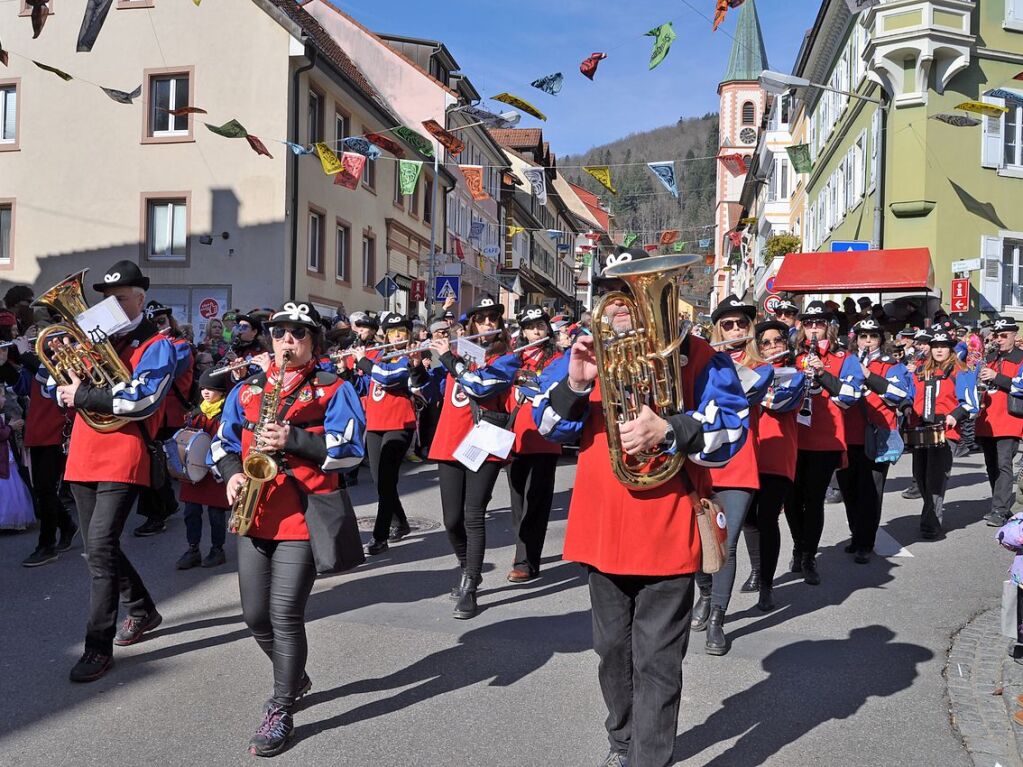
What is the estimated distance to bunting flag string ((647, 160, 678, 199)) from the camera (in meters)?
19.8

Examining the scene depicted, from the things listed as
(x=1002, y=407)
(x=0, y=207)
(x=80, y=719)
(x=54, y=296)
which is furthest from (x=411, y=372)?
(x=0, y=207)

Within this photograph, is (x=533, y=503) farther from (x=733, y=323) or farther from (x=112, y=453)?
(x=112, y=453)

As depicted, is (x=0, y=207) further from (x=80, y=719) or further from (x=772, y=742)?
(x=772, y=742)

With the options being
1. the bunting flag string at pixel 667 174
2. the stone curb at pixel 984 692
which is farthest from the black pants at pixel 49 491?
the bunting flag string at pixel 667 174

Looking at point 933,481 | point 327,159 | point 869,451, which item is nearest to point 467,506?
point 869,451

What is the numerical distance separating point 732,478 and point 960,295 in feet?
60.8

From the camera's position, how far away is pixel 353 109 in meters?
27.7

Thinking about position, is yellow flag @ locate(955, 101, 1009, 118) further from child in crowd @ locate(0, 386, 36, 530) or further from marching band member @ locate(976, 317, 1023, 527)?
child in crowd @ locate(0, 386, 36, 530)

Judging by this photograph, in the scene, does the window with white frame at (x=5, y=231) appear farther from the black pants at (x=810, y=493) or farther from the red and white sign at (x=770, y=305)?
the black pants at (x=810, y=493)

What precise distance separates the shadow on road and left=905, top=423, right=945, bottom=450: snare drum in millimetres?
3500

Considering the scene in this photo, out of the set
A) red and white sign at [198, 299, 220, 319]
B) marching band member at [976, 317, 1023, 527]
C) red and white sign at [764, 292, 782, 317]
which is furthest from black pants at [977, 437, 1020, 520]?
red and white sign at [198, 299, 220, 319]

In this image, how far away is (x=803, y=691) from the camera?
5012 mm

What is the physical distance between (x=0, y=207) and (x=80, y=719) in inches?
942

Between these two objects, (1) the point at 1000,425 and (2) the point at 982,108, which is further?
(2) the point at 982,108
